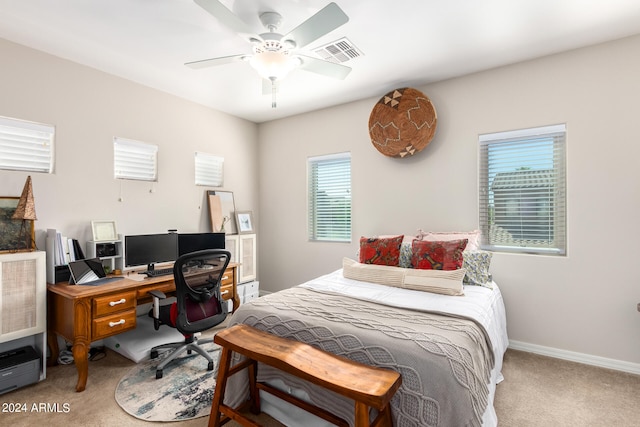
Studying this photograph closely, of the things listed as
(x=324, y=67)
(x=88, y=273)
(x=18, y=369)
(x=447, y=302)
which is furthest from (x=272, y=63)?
(x=18, y=369)

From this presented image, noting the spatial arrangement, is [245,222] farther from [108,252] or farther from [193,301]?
[193,301]

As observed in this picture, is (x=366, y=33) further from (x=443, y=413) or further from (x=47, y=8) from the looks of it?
(x=443, y=413)

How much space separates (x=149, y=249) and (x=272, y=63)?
216 cm

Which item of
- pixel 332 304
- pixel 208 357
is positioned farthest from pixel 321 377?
pixel 208 357

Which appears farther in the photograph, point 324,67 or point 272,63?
point 324,67

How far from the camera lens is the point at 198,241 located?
11.5 ft

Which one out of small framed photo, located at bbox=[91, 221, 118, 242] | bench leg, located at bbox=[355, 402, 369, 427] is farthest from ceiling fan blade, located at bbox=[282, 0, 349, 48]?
small framed photo, located at bbox=[91, 221, 118, 242]

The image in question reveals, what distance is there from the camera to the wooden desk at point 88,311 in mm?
2287

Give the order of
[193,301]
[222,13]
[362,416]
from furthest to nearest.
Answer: [193,301] → [222,13] → [362,416]

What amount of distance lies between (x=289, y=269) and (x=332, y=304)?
2438 mm

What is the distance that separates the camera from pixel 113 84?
10.3ft

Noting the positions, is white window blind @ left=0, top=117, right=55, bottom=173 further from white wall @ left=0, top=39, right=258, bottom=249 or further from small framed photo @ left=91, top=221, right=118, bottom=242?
small framed photo @ left=91, top=221, right=118, bottom=242

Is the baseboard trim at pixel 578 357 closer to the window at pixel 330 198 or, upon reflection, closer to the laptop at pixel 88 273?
the window at pixel 330 198

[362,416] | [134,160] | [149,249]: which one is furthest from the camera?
[134,160]
